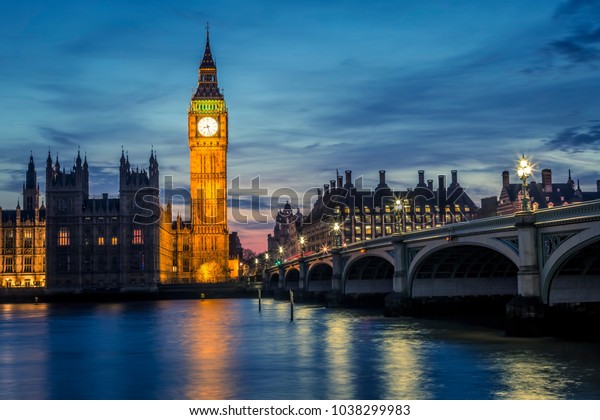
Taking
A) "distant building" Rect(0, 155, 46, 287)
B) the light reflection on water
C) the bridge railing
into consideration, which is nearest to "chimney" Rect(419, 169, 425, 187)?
"distant building" Rect(0, 155, 46, 287)

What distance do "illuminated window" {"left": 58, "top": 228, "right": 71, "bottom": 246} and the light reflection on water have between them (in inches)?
4358

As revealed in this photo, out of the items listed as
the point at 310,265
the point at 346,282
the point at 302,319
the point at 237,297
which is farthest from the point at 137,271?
the point at 302,319

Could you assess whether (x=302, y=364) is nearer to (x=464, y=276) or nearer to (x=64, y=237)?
(x=464, y=276)

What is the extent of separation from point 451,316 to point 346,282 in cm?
2525

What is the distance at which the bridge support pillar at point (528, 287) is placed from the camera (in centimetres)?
4309

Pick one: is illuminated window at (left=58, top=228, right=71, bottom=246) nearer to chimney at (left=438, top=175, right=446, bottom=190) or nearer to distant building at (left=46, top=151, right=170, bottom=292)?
distant building at (left=46, top=151, right=170, bottom=292)

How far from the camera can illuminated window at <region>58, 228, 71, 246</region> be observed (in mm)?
169875

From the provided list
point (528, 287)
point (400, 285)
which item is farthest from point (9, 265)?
point (528, 287)

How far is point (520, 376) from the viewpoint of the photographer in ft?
103

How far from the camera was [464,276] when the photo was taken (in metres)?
67.1

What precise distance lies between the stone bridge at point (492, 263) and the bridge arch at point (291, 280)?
37182 millimetres

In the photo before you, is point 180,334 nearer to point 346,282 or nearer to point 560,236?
point 560,236
